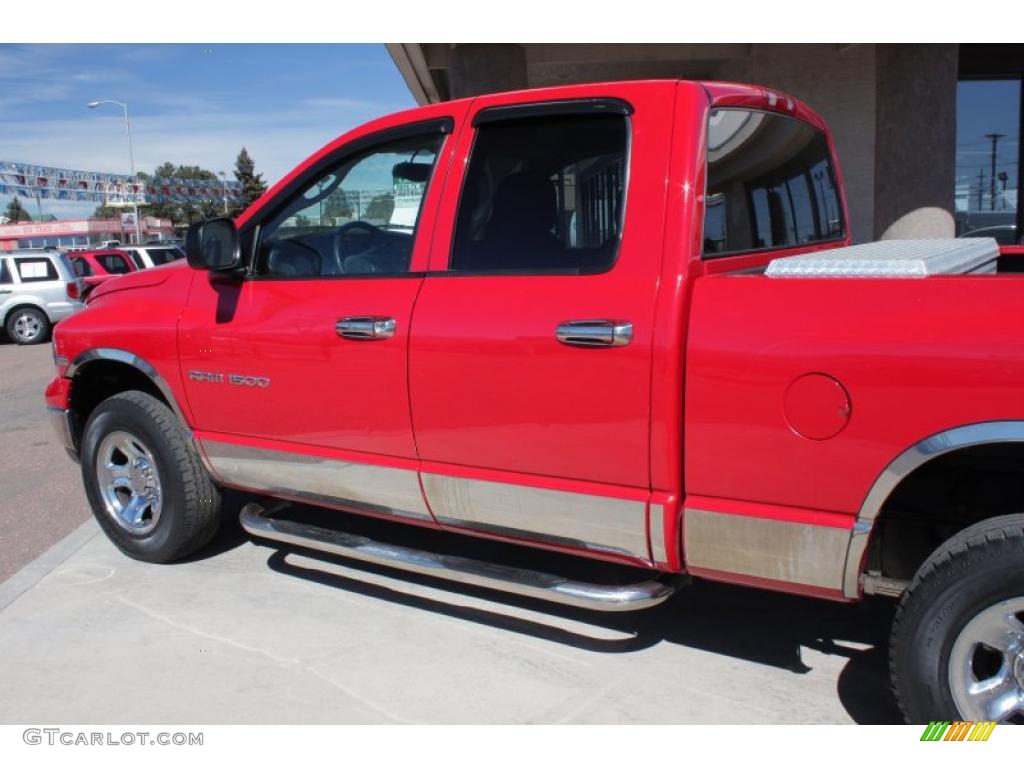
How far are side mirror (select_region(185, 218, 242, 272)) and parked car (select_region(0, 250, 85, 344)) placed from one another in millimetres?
13518

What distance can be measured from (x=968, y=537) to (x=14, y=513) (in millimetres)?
5377

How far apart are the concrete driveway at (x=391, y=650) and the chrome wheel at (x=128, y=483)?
256mm

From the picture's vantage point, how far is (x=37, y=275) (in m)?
16.2

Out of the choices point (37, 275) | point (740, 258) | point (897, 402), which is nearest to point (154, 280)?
point (740, 258)

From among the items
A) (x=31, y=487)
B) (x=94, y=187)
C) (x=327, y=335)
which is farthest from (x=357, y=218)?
(x=94, y=187)

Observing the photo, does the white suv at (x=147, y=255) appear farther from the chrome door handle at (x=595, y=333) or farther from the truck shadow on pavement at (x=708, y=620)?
the chrome door handle at (x=595, y=333)

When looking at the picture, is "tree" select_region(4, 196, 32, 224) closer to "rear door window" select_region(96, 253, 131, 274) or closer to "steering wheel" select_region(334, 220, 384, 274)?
"rear door window" select_region(96, 253, 131, 274)

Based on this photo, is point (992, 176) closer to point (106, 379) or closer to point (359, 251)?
point (359, 251)

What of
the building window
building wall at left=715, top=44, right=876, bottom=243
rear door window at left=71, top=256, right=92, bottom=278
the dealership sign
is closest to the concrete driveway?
building wall at left=715, top=44, right=876, bottom=243

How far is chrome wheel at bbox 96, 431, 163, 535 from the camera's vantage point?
14.7 ft

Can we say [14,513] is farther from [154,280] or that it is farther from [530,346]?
[530,346]

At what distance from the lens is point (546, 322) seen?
10.1 ft

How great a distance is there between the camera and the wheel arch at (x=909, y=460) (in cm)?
242

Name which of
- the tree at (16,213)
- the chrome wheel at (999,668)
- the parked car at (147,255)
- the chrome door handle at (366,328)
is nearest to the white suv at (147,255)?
the parked car at (147,255)
